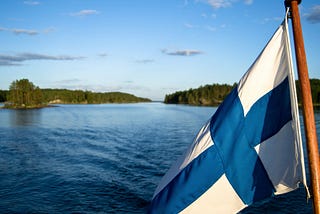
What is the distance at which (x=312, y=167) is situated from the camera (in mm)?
2463

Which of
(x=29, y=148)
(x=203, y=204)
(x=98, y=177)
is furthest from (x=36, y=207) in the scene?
(x=29, y=148)

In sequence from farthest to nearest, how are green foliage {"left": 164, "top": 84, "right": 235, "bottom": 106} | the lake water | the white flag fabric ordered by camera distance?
green foliage {"left": 164, "top": 84, "right": 235, "bottom": 106} < the lake water < the white flag fabric

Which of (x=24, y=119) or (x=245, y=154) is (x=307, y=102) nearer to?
(x=245, y=154)

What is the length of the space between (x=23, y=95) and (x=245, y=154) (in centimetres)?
13658

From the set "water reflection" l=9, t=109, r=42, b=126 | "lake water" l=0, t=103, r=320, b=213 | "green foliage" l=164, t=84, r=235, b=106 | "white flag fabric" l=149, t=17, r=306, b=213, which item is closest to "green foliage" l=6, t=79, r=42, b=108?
"water reflection" l=9, t=109, r=42, b=126

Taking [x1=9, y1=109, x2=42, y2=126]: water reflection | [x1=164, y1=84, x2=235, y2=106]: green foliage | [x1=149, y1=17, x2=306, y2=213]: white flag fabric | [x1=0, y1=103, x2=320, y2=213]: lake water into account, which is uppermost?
[x1=164, y1=84, x2=235, y2=106]: green foliage

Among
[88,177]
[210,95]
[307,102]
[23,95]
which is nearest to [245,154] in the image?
[307,102]

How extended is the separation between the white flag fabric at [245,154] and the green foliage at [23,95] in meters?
131

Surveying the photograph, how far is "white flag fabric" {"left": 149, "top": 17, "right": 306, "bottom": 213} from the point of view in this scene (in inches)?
118

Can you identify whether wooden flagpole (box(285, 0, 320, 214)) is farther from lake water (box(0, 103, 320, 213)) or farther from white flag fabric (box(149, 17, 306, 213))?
lake water (box(0, 103, 320, 213))

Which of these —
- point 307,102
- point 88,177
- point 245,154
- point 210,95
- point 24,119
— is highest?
point 210,95

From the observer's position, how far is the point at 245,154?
3.04m

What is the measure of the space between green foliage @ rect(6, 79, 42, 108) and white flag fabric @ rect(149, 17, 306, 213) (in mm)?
131154

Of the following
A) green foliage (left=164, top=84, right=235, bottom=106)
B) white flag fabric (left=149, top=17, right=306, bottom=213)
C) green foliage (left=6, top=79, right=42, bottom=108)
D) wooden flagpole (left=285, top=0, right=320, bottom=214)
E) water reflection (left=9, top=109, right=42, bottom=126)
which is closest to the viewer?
wooden flagpole (left=285, top=0, right=320, bottom=214)
